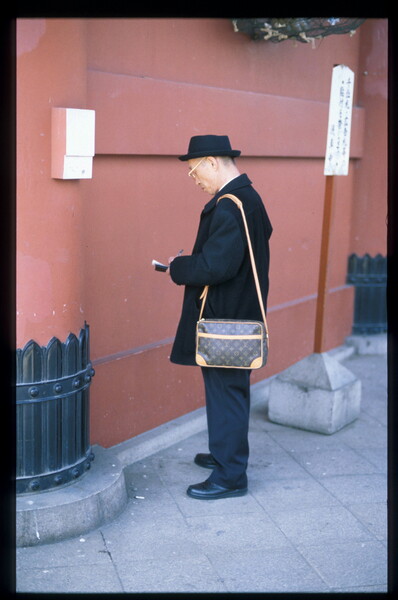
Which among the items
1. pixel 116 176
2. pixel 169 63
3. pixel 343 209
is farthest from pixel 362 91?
pixel 116 176

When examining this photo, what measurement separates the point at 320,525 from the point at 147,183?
224 centimetres

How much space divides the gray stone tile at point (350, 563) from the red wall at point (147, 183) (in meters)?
1.58

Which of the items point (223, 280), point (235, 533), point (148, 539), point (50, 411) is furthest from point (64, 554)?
point (223, 280)

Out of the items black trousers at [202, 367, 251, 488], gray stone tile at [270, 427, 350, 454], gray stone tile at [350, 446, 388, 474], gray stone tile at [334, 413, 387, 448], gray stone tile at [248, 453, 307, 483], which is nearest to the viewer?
black trousers at [202, 367, 251, 488]

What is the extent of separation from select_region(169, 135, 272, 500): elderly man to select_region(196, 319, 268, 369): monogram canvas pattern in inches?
6.2

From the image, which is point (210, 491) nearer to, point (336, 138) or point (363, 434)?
point (363, 434)

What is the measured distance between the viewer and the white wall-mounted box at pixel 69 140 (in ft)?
12.7

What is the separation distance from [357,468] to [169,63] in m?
2.75

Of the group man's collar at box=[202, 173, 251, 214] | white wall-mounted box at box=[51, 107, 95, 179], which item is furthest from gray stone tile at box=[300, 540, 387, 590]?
white wall-mounted box at box=[51, 107, 95, 179]

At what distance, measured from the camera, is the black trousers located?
14.8ft

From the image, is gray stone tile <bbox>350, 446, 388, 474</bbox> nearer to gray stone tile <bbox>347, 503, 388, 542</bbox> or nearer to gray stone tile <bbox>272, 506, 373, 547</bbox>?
gray stone tile <bbox>347, 503, 388, 542</bbox>

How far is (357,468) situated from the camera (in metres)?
5.18

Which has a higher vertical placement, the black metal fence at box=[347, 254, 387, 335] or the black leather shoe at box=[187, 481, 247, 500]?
the black metal fence at box=[347, 254, 387, 335]
